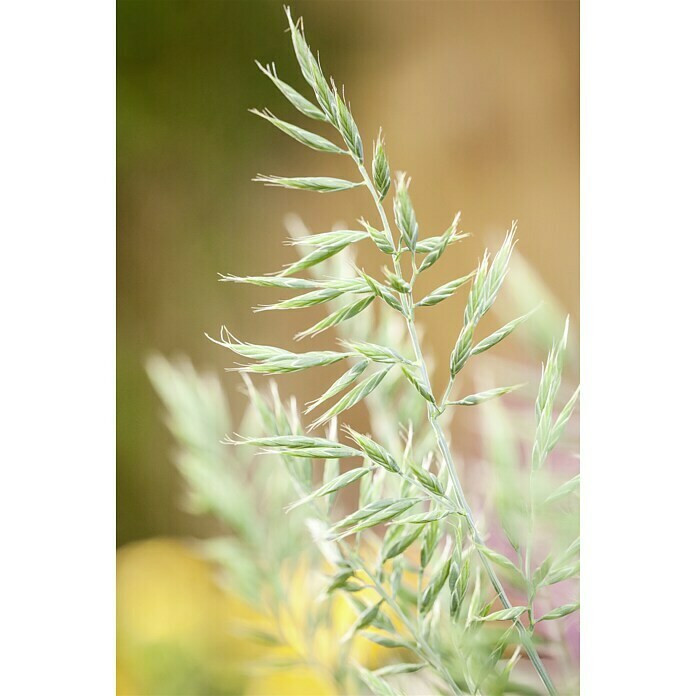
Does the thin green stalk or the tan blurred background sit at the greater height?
the tan blurred background

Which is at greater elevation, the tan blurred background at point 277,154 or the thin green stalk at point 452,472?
the tan blurred background at point 277,154

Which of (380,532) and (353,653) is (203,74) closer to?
(380,532)
